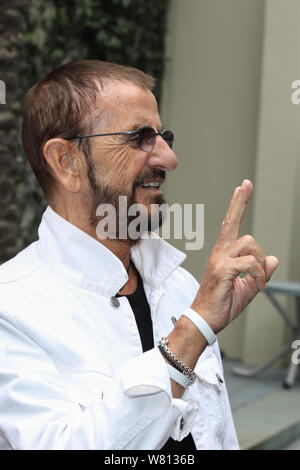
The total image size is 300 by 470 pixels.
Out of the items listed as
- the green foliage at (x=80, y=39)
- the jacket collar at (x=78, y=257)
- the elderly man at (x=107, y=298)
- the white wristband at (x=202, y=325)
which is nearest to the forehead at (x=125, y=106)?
the elderly man at (x=107, y=298)

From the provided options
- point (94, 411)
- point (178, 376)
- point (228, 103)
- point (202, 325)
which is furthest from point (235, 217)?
point (228, 103)

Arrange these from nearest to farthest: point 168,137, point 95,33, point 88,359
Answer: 1. point 88,359
2. point 168,137
3. point 95,33

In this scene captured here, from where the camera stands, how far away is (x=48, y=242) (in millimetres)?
1660

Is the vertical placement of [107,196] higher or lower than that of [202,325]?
higher

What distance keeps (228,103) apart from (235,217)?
4.90m

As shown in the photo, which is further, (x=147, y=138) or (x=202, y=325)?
(x=147, y=138)

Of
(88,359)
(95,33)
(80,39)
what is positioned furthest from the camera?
(95,33)

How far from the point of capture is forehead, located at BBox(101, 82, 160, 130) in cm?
167

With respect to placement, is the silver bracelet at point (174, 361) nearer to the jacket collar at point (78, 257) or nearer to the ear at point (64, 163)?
the jacket collar at point (78, 257)

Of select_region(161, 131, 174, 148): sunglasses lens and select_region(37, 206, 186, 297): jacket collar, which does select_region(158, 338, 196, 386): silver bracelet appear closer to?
select_region(37, 206, 186, 297): jacket collar

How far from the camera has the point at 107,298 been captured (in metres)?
1.64

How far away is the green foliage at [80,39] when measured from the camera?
189 inches

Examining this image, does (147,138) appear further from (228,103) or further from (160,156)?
(228,103)
